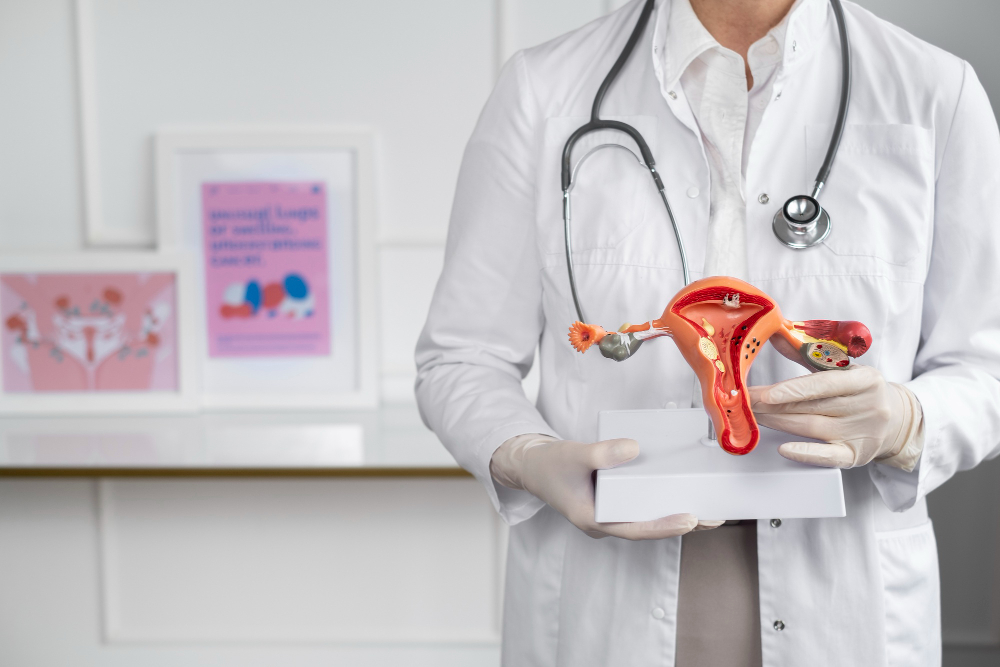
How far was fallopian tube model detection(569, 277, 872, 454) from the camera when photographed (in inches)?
23.9

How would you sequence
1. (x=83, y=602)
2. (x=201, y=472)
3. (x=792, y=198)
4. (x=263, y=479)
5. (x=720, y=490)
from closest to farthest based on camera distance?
(x=720, y=490) < (x=792, y=198) < (x=201, y=472) < (x=263, y=479) < (x=83, y=602)

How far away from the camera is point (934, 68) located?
74 centimetres

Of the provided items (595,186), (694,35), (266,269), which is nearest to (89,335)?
(266,269)

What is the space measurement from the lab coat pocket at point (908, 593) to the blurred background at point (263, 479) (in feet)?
2.98

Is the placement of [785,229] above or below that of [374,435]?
above

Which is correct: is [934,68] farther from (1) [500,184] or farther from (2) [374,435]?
(2) [374,435]

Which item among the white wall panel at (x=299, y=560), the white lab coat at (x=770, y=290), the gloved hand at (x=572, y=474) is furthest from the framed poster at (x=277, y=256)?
the gloved hand at (x=572, y=474)

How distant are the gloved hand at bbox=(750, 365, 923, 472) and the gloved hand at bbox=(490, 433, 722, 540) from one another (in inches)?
3.8

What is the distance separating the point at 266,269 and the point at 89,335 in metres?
0.39

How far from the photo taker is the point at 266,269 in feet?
5.35

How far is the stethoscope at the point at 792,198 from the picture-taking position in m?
0.71

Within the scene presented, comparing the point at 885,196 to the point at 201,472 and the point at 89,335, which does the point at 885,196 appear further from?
the point at 89,335

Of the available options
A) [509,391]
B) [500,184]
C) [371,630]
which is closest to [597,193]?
[500,184]

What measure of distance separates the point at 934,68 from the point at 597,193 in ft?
1.11
